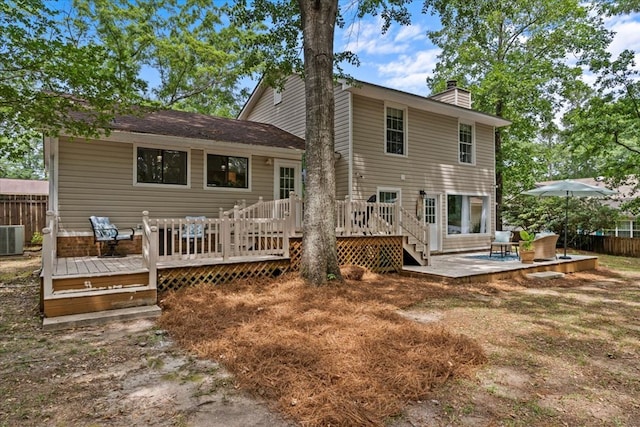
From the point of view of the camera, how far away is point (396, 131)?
11664 millimetres

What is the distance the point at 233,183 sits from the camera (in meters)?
10.0

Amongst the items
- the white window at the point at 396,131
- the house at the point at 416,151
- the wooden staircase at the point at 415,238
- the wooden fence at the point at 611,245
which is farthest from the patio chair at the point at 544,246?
the wooden fence at the point at 611,245

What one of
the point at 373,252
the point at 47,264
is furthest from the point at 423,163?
the point at 47,264

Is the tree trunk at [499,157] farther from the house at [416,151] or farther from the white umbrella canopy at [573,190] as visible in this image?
the white umbrella canopy at [573,190]

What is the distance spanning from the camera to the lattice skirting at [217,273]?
6.14 m

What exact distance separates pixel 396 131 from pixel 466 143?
11.5 ft

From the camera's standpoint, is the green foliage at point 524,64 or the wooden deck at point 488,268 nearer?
the wooden deck at point 488,268

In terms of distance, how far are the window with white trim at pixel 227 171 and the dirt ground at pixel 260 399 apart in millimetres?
5022

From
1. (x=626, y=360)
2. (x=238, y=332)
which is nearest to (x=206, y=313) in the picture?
(x=238, y=332)

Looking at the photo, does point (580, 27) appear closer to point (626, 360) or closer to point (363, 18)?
point (363, 18)

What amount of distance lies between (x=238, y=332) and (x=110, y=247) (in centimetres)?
533

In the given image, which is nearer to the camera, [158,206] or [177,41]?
[158,206]

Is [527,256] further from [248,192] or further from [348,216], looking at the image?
[248,192]

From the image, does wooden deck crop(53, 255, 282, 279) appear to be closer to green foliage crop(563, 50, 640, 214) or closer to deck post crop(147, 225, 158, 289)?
deck post crop(147, 225, 158, 289)
